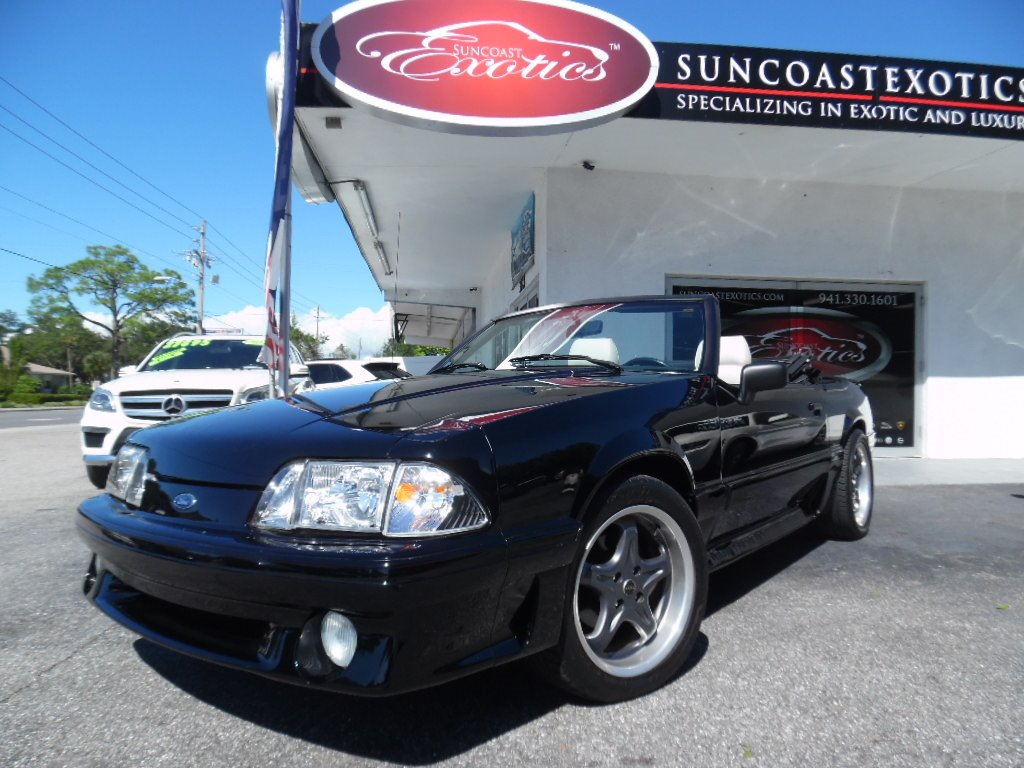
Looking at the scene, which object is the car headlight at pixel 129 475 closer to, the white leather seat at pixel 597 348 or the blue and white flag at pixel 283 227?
the white leather seat at pixel 597 348

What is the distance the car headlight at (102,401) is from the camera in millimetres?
5840

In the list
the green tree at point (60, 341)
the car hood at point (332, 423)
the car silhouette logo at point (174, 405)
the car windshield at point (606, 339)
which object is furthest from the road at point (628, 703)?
the green tree at point (60, 341)

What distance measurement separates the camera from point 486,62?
6.53m

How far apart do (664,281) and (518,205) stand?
2934mm

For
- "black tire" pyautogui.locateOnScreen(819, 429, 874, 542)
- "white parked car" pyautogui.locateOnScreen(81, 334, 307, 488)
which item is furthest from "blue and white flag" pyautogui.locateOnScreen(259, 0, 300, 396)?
"black tire" pyautogui.locateOnScreen(819, 429, 874, 542)

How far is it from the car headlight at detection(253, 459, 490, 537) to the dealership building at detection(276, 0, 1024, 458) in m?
5.38

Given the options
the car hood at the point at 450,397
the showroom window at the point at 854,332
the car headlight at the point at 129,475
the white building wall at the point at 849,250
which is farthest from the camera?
the showroom window at the point at 854,332

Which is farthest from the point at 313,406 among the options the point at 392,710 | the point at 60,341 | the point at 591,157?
the point at 60,341

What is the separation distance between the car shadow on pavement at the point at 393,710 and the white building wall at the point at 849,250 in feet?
21.4

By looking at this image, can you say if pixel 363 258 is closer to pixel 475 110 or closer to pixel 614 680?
pixel 475 110

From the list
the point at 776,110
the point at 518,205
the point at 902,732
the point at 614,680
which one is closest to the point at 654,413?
the point at 614,680

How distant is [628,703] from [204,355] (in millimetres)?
6599

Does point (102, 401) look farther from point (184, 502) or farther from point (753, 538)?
point (753, 538)

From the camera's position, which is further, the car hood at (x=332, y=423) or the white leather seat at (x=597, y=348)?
the white leather seat at (x=597, y=348)
